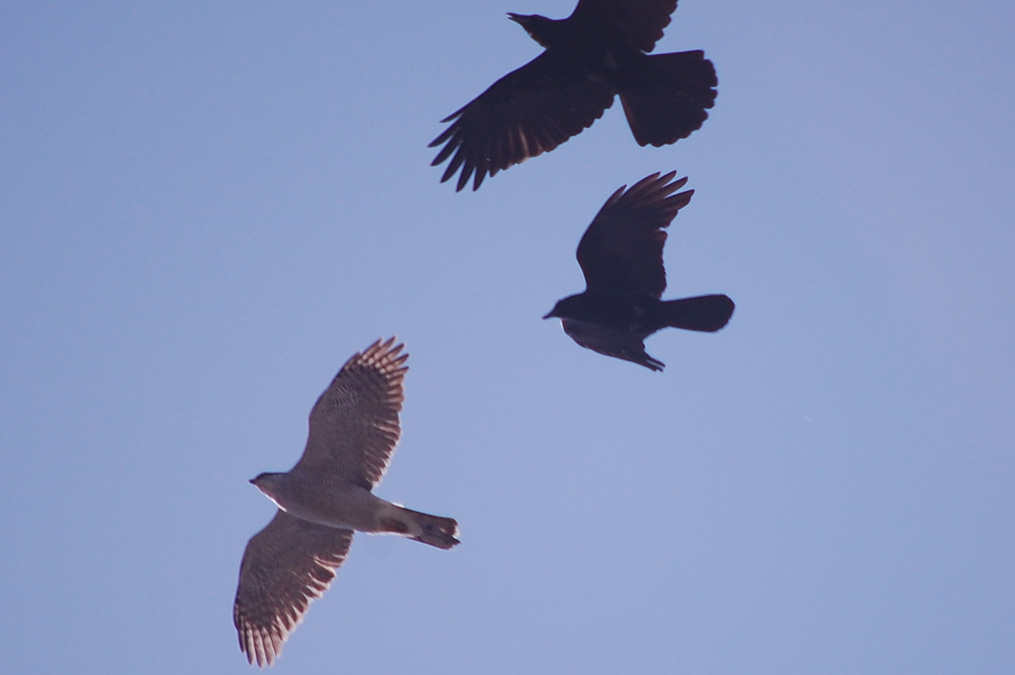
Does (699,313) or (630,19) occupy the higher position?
(630,19)

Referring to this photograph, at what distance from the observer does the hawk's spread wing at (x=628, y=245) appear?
8297 millimetres

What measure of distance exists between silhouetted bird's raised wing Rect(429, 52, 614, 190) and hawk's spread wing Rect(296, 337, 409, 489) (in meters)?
1.65

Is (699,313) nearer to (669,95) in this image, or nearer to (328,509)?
(669,95)

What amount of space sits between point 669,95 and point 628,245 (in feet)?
3.68

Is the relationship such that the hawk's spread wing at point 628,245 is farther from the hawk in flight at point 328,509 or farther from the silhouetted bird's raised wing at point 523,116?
the hawk in flight at point 328,509

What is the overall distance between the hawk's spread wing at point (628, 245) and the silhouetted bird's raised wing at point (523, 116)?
726mm

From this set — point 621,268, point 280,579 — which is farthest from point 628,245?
point 280,579

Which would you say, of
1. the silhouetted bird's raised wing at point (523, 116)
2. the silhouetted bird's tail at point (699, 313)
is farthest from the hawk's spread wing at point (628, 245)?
the silhouetted bird's raised wing at point (523, 116)

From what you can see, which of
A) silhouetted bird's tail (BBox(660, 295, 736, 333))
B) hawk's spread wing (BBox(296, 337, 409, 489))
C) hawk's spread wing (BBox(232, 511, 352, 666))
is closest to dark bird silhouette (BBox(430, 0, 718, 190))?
silhouetted bird's tail (BBox(660, 295, 736, 333))

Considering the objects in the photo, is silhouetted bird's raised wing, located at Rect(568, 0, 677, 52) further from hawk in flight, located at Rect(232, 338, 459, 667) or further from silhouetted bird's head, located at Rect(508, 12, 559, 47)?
hawk in flight, located at Rect(232, 338, 459, 667)

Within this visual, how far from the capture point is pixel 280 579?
877cm

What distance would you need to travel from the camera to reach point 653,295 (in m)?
8.25

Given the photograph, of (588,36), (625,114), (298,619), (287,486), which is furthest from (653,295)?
(298,619)

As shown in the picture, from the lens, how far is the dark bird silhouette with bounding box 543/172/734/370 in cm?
824
